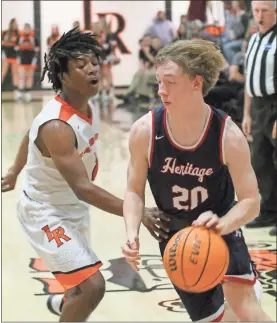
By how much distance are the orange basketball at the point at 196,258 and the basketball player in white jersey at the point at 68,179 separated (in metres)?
0.52

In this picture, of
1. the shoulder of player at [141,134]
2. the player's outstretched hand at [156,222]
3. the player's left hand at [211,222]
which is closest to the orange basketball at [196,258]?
the player's left hand at [211,222]

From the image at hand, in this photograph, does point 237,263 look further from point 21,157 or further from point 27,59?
point 27,59

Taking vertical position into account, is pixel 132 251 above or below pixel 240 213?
below

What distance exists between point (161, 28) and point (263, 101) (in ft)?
38.5

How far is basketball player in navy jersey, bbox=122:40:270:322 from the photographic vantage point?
271 cm

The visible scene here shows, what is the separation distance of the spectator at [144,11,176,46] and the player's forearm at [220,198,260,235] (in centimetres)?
1423

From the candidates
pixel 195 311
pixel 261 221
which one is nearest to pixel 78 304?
pixel 195 311

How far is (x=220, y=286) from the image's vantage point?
125 inches

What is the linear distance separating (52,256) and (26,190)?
1.22ft

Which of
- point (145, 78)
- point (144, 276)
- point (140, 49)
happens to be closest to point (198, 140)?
point (144, 276)

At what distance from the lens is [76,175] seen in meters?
3.18

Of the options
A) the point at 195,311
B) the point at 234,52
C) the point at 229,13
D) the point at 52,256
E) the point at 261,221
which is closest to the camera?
the point at 195,311

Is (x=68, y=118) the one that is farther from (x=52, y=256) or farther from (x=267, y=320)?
(x=267, y=320)

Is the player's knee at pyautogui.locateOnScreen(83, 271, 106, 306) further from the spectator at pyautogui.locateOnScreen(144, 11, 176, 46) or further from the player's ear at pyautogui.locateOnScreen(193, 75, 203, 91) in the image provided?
the spectator at pyautogui.locateOnScreen(144, 11, 176, 46)
